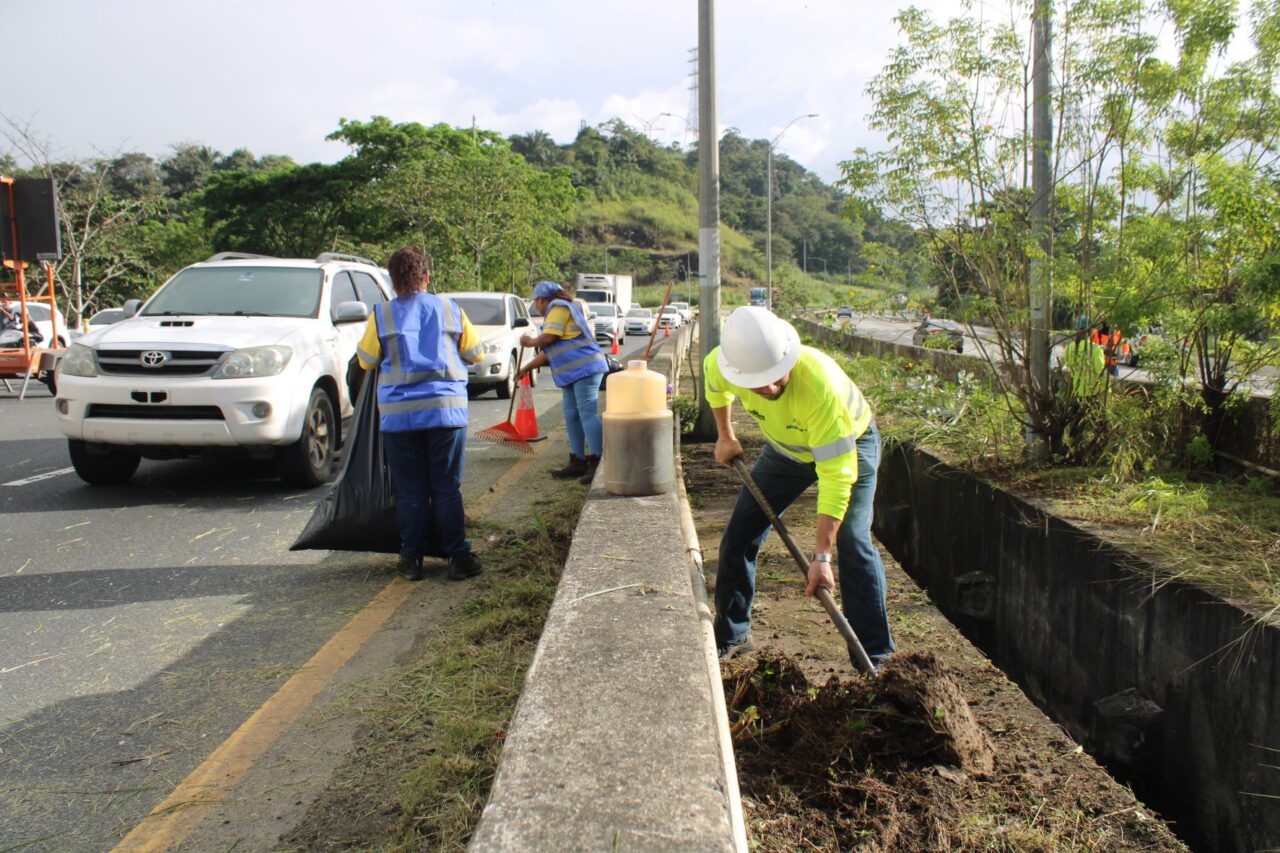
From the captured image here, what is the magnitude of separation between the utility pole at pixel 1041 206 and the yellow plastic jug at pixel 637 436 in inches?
94.8

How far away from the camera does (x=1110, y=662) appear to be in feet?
14.6

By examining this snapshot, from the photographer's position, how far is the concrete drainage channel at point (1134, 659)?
11.7 feet

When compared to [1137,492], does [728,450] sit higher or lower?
higher

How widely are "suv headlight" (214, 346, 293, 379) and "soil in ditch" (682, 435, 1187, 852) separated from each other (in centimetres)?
459

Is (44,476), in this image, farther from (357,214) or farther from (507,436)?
(357,214)

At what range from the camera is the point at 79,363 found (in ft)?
23.6

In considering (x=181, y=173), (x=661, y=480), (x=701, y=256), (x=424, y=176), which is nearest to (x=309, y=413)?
(x=661, y=480)

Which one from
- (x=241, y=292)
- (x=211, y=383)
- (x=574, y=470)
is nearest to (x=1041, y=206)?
(x=574, y=470)

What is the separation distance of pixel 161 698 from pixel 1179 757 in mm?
4123

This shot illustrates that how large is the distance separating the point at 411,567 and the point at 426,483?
49 centimetres

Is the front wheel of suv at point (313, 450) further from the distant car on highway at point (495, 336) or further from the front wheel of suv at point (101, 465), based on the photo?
the distant car on highway at point (495, 336)

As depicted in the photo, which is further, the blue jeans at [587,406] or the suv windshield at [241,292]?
the suv windshield at [241,292]

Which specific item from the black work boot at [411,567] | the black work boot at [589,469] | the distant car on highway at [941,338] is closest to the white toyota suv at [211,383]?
the black work boot at [589,469]

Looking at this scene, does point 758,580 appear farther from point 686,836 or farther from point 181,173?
point 181,173
